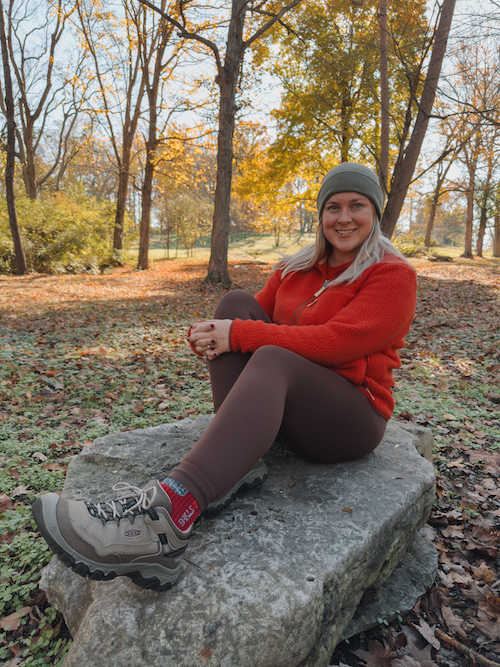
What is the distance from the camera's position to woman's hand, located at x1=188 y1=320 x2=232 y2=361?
2027mm

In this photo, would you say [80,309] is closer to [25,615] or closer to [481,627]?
[25,615]

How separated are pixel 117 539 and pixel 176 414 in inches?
98.3

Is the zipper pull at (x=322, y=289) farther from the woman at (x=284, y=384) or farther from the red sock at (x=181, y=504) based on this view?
the red sock at (x=181, y=504)

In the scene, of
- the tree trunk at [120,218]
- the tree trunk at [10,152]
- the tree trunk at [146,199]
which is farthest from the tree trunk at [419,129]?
the tree trunk at [120,218]

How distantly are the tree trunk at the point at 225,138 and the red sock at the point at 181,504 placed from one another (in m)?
9.77

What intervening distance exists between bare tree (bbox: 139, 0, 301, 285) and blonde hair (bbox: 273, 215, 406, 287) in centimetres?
848

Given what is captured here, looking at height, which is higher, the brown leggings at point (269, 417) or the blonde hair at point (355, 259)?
the blonde hair at point (355, 259)

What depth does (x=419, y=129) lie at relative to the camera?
8070mm

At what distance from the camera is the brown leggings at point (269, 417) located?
155 centimetres

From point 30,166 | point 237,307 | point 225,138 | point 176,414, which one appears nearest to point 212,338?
point 237,307

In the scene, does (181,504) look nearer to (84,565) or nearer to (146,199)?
(84,565)

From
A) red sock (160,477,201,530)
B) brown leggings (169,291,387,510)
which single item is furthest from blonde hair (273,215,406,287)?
red sock (160,477,201,530)

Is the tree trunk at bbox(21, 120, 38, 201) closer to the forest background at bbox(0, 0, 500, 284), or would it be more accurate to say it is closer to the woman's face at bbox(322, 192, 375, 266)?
the forest background at bbox(0, 0, 500, 284)

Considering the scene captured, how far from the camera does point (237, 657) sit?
50.8 inches
